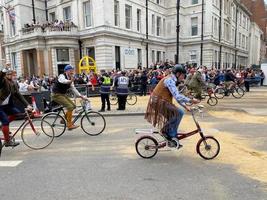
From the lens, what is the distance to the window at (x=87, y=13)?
105ft

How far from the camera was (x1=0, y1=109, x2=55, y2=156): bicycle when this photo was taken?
682 cm

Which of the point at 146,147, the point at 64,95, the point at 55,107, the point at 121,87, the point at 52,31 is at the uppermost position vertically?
the point at 52,31

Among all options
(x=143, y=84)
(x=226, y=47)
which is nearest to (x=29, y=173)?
(x=143, y=84)

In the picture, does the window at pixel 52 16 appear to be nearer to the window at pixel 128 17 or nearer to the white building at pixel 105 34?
the white building at pixel 105 34

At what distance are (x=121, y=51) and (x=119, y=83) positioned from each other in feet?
68.4

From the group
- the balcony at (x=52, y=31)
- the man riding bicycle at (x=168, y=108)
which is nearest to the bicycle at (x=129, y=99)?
the man riding bicycle at (x=168, y=108)

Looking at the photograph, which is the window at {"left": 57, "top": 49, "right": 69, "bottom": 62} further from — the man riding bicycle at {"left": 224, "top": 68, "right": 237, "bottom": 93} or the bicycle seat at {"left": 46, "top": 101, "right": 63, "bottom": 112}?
the bicycle seat at {"left": 46, "top": 101, "right": 63, "bottom": 112}

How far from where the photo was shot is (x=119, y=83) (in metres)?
12.8

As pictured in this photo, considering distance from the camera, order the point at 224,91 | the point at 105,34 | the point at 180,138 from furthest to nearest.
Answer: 1. the point at 105,34
2. the point at 224,91
3. the point at 180,138

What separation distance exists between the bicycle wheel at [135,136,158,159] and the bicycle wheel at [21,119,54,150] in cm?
251

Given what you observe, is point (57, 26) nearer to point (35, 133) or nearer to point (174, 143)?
point (35, 133)

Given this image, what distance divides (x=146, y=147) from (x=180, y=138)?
2.35 feet

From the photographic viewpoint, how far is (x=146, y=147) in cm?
602

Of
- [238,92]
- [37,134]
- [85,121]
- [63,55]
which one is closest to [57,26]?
[63,55]
